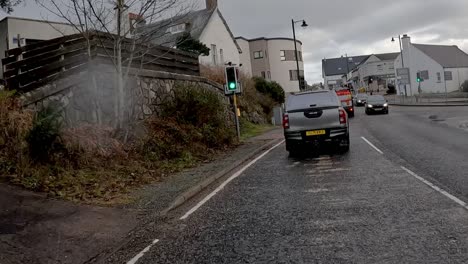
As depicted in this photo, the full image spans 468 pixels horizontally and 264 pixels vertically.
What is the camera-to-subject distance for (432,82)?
72438mm

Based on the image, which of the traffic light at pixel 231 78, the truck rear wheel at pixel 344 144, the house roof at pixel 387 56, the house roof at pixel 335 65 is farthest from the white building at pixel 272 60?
the house roof at pixel 335 65

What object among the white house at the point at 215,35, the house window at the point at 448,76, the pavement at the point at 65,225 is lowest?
the pavement at the point at 65,225

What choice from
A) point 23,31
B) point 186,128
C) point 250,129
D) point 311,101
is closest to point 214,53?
point 250,129

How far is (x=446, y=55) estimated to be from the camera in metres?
74.5

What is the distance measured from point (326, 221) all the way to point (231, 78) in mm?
12312

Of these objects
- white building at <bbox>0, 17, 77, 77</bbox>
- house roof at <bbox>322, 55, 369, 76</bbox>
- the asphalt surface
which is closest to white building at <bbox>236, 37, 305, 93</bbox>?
white building at <bbox>0, 17, 77, 77</bbox>

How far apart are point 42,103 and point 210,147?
6400 mm

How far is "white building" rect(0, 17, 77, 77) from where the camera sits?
2066cm

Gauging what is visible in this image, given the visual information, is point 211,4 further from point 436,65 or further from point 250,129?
point 436,65

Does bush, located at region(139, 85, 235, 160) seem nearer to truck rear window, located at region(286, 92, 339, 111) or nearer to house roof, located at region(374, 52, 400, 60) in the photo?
truck rear window, located at region(286, 92, 339, 111)

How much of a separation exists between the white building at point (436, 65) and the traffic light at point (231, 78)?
187 ft

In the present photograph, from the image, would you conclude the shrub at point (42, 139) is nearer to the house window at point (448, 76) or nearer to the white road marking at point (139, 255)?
the white road marking at point (139, 255)

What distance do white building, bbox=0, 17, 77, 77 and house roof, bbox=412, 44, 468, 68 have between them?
63169 millimetres

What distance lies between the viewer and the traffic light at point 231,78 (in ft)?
59.1
